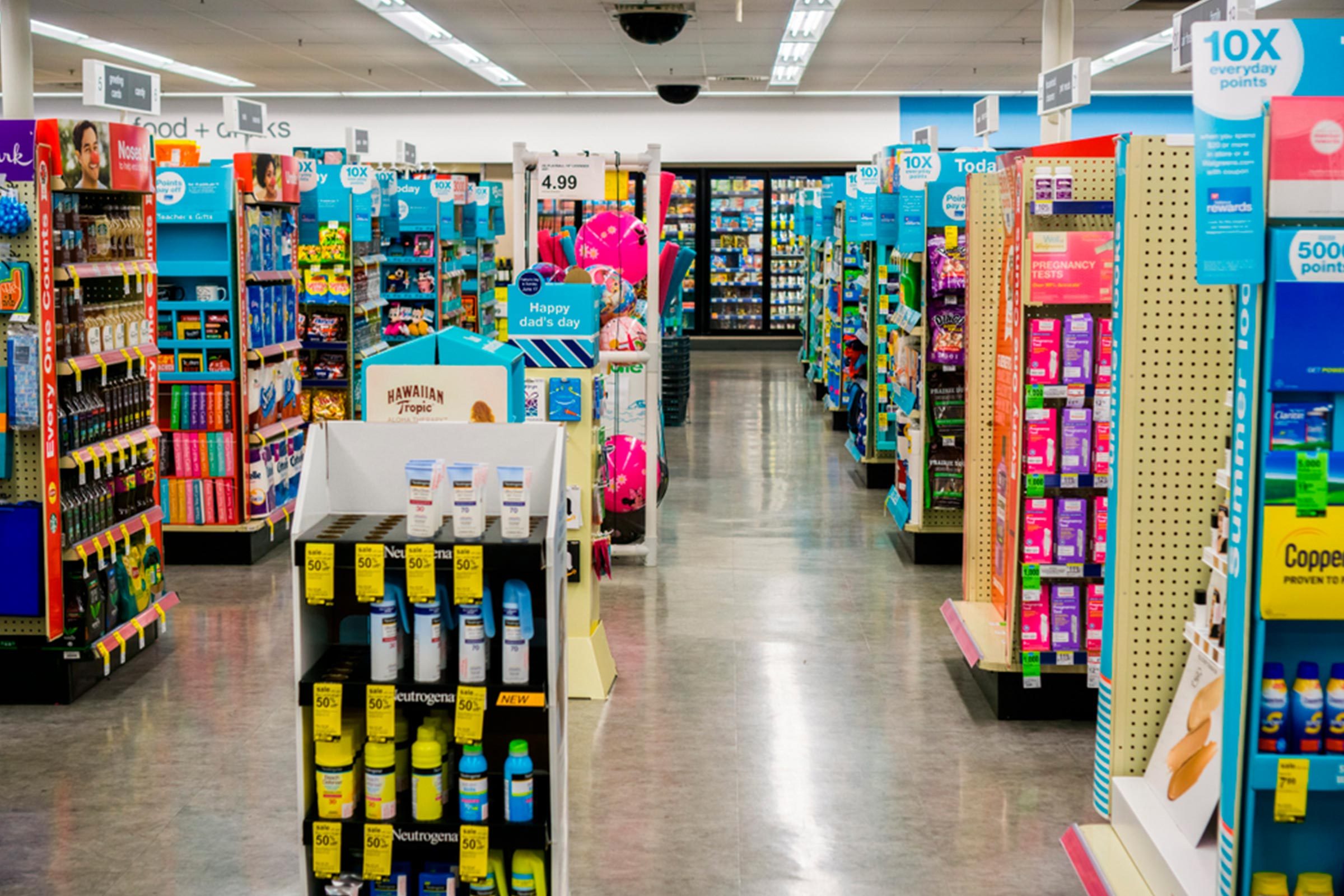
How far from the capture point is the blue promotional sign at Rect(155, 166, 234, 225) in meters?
7.57

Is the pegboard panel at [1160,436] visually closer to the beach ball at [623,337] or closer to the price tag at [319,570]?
the price tag at [319,570]

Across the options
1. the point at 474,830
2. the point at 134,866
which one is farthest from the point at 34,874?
the point at 474,830

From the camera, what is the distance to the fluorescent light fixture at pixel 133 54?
14.7 m

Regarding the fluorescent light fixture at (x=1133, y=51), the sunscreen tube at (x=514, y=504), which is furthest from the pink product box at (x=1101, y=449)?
the fluorescent light fixture at (x=1133, y=51)

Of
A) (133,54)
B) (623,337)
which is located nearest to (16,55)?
(133,54)

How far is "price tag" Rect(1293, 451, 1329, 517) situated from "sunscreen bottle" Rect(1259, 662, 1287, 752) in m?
0.32

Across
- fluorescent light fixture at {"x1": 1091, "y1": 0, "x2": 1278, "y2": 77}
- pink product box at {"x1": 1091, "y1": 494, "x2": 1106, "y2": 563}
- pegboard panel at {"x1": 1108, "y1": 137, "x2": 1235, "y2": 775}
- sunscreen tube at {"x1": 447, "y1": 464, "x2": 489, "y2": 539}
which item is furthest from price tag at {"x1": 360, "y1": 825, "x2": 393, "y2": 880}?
fluorescent light fixture at {"x1": 1091, "y1": 0, "x2": 1278, "y2": 77}

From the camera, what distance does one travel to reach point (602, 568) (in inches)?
242

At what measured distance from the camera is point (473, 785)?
10.4 ft

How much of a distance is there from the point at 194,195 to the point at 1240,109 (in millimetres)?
6350

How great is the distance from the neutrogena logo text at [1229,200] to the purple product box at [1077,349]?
95.6 inches

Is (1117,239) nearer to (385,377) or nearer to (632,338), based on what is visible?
(385,377)

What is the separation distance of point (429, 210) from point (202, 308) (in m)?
4.71

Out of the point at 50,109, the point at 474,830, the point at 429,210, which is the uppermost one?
the point at 50,109
